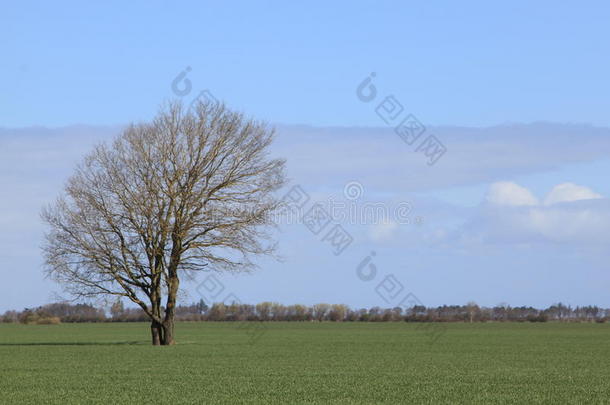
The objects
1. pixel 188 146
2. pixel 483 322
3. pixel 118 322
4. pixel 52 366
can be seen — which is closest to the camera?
pixel 52 366

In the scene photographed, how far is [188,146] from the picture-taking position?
155ft

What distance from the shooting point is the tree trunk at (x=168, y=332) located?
163 feet

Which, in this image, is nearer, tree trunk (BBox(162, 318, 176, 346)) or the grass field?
the grass field

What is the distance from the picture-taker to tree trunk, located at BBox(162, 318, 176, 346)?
49.8 metres

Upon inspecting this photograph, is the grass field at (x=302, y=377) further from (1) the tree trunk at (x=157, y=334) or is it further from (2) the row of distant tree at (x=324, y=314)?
(2) the row of distant tree at (x=324, y=314)

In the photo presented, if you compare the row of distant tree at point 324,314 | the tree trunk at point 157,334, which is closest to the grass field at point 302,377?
the tree trunk at point 157,334

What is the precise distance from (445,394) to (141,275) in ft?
93.9

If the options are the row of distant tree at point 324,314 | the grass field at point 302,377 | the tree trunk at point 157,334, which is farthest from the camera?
the row of distant tree at point 324,314

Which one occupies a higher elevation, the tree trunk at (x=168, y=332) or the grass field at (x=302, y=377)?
the tree trunk at (x=168, y=332)

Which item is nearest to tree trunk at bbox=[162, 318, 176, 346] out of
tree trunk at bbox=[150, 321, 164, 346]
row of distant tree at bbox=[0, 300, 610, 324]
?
tree trunk at bbox=[150, 321, 164, 346]

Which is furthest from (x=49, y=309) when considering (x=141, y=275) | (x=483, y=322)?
(x=141, y=275)

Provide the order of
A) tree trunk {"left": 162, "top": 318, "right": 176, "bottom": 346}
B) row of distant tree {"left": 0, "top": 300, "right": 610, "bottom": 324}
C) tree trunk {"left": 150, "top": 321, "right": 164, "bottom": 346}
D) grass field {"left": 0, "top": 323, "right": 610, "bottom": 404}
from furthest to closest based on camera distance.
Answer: row of distant tree {"left": 0, "top": 300, "right": 610, "bottom": 324}, tree trunk {"left": 150, "top": 321, "right": 164, "bottom": 346}, tree trunk {"left": 162, "top": 318, "right": 176, "bottom": 346}, grass field {"left": 0, "top": 323, "right": 610, "bottom": 404}

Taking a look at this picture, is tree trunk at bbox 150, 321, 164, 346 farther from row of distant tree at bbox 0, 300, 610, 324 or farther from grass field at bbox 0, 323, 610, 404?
row of distant tree at bbox 0, 300, 610, 324

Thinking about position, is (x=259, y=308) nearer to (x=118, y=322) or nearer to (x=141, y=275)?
(x=118, y=322)
